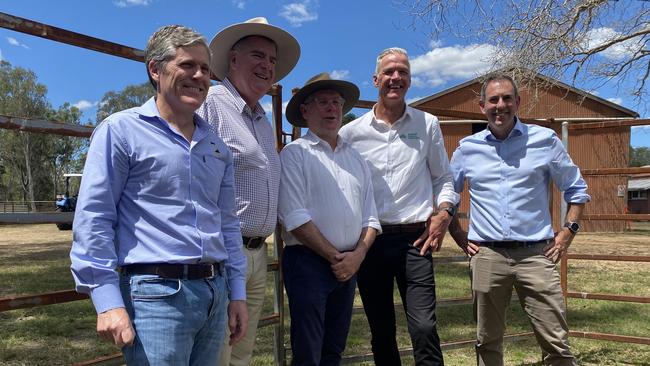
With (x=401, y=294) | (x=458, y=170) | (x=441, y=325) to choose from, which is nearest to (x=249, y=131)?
(x=401, y=294)

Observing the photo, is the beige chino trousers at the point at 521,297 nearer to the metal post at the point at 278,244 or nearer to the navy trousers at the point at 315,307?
the navy trousers at the point at 315,307

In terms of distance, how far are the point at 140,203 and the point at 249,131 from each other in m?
0.85

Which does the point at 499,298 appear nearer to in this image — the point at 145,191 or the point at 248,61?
the point at 248,61

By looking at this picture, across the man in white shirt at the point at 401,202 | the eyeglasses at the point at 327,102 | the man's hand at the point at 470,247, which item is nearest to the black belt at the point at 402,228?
the man in white shirt at the point at 401,202

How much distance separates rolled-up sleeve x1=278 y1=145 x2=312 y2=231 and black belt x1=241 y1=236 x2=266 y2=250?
0.63 ft

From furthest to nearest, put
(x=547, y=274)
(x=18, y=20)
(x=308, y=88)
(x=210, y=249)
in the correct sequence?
1. (x=547, y=274)
2. (x=308, y=88)
3. (x=18, y=20)
4. (x=210, y=249)

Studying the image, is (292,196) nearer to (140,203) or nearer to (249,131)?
(249,131)

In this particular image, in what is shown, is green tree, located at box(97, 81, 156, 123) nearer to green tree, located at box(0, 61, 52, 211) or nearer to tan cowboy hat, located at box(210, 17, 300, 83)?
green tree, located at box(0, 61, 52, 211)

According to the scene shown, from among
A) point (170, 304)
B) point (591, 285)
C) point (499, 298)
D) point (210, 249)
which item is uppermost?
point (210, 249)

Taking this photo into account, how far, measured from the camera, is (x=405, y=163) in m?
3.31

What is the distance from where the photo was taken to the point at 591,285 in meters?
9.07

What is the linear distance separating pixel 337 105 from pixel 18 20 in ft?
5.48

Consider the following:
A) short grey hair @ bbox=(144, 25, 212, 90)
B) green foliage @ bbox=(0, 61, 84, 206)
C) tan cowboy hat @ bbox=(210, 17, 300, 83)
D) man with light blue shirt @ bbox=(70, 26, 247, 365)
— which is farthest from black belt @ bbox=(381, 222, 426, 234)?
green foliage @ bbox=(0, 61, 84, 206)

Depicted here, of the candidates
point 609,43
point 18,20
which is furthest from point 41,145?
point 18,20
